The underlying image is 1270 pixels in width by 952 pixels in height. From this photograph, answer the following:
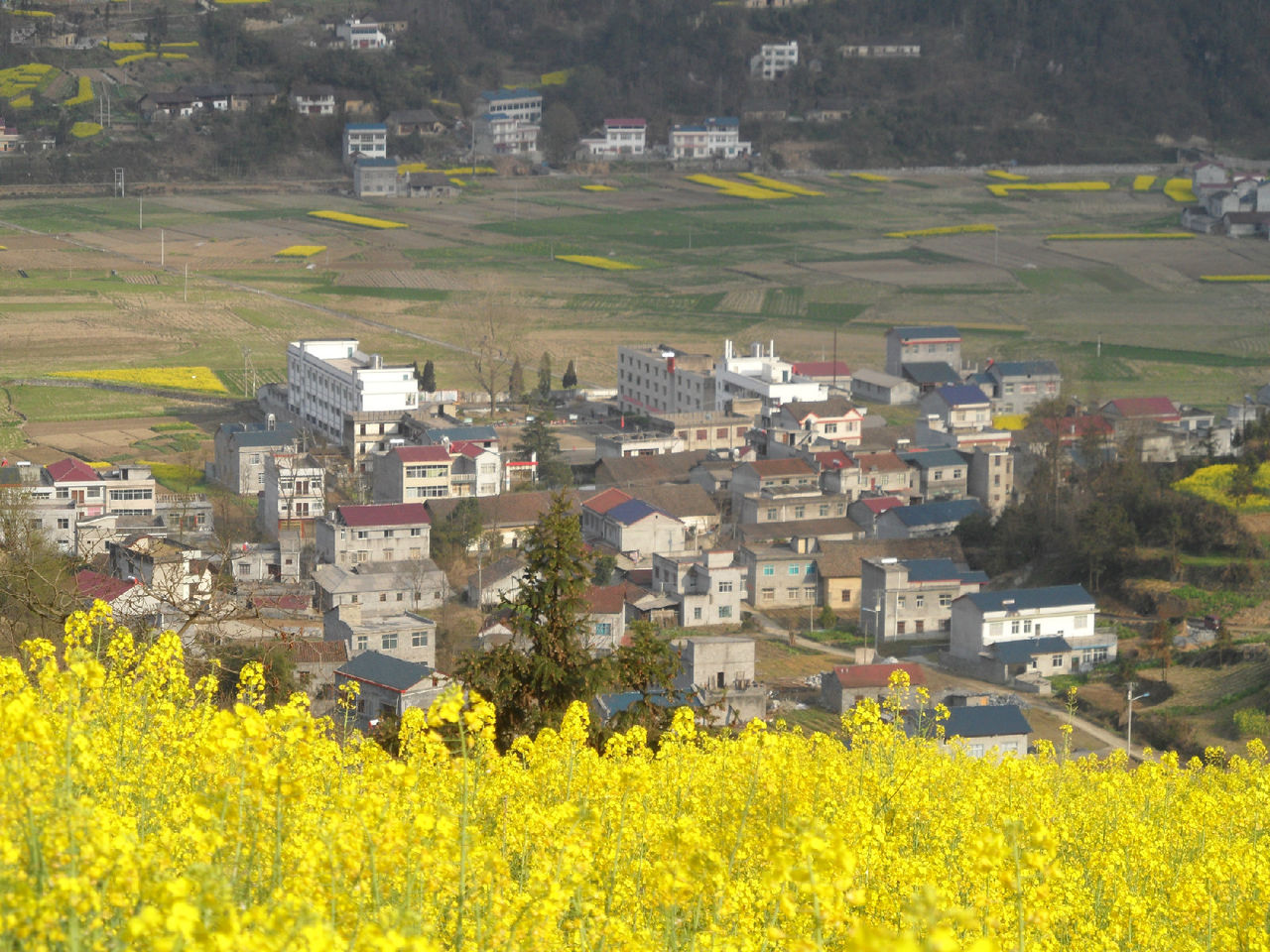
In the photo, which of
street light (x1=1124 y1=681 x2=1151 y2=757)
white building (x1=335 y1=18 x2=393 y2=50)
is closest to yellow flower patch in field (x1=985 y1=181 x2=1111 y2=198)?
white building (x1=335 y1=18 x2=393 y2=50)

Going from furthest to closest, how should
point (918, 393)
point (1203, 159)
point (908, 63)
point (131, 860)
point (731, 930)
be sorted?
point (908, 63), point (1203, 159), point (918, 393), point (731, 930), point (131, 860)

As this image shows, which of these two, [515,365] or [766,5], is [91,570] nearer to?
[515,365]

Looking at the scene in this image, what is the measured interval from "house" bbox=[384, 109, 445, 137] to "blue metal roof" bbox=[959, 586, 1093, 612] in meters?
43.7

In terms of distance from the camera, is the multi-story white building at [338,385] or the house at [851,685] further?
the multi-story white building at [338,385]

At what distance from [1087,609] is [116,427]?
49.1ft

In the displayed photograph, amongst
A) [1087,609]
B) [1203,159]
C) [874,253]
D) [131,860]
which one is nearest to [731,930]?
[131,860]

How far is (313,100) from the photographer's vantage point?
5941 cm

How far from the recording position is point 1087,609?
1855 cm

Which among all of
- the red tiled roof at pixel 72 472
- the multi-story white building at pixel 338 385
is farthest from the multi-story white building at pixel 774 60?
the red tiled roof at pixel 72 472

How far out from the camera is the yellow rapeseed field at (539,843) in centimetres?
354

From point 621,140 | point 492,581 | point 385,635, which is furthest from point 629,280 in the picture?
point 385,635

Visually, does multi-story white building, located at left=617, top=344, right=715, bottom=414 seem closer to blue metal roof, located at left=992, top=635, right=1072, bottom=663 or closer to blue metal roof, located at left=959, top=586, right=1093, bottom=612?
blue metal roof, located at left=959, top=586, right=1093, bottom=612

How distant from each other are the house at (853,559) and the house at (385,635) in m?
4.84

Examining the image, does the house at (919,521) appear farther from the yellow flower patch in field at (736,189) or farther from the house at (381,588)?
the yellow flower patch in field at (736,189)
